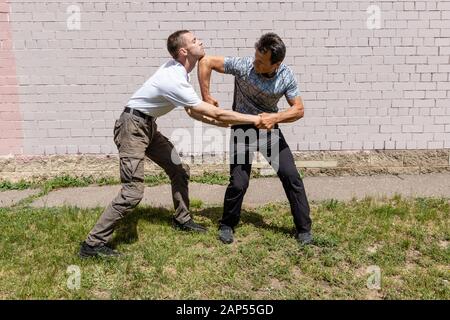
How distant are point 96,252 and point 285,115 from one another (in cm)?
190

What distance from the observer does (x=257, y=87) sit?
4.05 metres

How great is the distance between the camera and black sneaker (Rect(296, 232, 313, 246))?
4.13m

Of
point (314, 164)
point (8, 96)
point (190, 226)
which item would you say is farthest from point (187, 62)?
point (8, 96)

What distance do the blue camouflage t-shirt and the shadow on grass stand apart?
3.70 feet

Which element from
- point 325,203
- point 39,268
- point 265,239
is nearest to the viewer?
point 39,268

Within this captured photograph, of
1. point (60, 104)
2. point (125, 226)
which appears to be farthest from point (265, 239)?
point (60, 104)

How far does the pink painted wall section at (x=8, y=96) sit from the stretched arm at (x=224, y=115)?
3063 mm

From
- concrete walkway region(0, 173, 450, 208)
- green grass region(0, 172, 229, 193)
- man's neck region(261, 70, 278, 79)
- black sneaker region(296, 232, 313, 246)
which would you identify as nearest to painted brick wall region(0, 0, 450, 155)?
green grass region(0, 172, 229, 193)

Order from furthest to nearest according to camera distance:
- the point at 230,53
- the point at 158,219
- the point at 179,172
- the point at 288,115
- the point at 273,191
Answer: the point at 230,53 < the point at 273,191 < the point at 158,219 < the point at 179,172 < the point at 288,115

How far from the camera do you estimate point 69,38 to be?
5793 millimetres

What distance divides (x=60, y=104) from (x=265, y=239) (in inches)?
128

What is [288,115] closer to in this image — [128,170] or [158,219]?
[128,170]

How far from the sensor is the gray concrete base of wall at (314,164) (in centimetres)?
611
